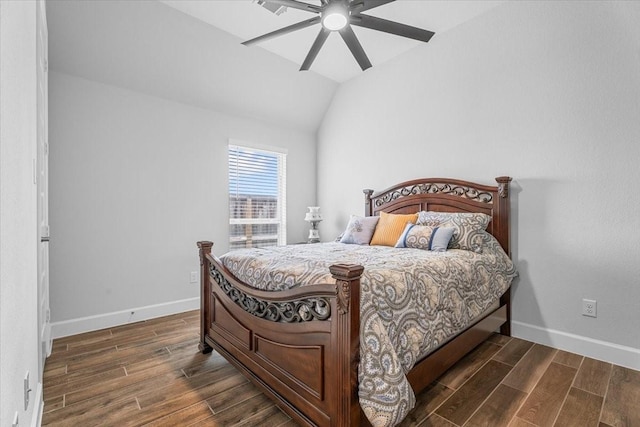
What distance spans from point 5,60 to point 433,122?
11.4ft

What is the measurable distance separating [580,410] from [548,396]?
0.52 feet

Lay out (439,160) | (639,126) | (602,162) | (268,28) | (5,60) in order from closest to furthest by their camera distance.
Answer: (5,60) < (639,126) < (602,162) < (268,28) < (439,160)

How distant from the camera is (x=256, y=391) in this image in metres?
1.98

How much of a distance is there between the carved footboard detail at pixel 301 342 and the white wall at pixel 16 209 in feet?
3.48

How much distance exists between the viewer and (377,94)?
162 inches

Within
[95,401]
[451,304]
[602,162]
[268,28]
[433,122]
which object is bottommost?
[95,401]

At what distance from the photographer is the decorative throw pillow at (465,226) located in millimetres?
2727

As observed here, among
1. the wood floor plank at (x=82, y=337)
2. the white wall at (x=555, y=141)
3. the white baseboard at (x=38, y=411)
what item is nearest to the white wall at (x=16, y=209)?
the white baseboard at (x=38, y=411)

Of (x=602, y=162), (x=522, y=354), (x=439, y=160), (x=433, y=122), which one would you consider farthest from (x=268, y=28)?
(x=522, y=354)

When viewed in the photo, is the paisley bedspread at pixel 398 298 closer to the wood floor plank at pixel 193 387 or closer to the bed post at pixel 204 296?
the bed post at pixel 204 296

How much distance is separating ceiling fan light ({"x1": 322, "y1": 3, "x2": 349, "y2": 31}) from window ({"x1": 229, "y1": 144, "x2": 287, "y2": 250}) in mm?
2318

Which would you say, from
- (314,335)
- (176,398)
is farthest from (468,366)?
(176,398)

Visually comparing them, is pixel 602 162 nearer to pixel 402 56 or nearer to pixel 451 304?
pixel 451 304

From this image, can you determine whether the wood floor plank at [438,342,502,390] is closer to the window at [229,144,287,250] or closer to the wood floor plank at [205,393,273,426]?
the wood floor plank at [205,393,273,426]
